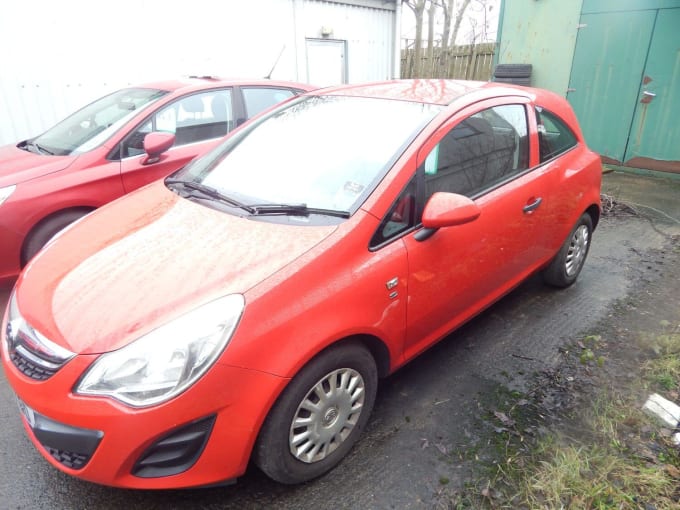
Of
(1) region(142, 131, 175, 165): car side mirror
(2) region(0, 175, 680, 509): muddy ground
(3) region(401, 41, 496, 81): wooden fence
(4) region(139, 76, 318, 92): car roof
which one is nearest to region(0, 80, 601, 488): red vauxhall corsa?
(2) region(0, 175, 680, 509): muddy ground

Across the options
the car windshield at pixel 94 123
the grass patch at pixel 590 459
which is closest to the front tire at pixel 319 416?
the grass patch at pixel 590 459

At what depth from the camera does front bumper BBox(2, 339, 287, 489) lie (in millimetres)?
1640

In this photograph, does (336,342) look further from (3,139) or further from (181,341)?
(3,139)

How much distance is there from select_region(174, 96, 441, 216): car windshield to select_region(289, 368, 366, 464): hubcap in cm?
77

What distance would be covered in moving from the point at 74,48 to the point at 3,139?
5.03ft

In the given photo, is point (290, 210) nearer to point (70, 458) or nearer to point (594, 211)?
point (70, 458)

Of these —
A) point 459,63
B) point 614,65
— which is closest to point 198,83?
point 614,65

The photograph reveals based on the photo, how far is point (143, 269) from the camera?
200 cm

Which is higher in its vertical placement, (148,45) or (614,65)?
(148,45)

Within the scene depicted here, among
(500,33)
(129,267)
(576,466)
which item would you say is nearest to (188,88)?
(129,267)

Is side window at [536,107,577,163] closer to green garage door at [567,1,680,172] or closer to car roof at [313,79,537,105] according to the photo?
car roof at [313,79,537,105]

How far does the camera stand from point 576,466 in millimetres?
2164

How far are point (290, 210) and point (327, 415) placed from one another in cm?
93

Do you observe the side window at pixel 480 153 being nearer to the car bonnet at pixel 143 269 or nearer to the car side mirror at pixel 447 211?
the car side mirror at pixel 447 211
